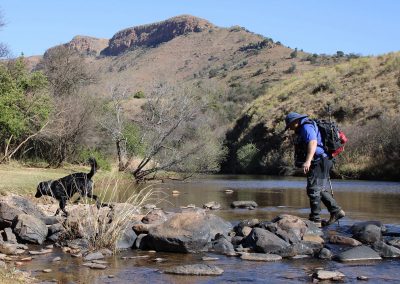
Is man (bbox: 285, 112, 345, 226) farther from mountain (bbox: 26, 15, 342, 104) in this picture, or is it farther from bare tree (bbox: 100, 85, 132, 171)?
mountain (bbox: 26, 15, 342, 104)

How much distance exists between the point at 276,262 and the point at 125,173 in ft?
72.5

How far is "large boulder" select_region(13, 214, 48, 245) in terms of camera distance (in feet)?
37.0

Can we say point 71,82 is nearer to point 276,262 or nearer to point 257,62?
point 276,262

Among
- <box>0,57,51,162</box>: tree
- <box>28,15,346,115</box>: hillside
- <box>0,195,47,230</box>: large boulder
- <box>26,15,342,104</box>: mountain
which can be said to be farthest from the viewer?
<box>26,15,342,104</box>: mountain

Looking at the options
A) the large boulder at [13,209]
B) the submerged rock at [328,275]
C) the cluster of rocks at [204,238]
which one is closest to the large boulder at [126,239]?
the cluster of rocks at [204,238]

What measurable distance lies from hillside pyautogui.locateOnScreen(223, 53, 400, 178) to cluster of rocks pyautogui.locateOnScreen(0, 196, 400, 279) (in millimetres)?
23989

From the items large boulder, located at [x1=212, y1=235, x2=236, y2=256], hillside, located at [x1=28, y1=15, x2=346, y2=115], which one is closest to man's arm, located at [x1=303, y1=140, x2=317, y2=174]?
large boulder, located at [x1=212, y1=235, x2=236, y2=256]

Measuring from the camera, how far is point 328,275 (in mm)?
8086

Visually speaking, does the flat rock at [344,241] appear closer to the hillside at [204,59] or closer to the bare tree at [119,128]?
the bare tree at [119,128]

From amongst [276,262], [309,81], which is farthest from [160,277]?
[309,81]

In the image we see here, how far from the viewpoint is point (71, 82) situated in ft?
134

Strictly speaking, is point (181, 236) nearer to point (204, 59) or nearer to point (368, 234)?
point (368, 234)

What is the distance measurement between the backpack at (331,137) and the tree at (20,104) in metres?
20.1

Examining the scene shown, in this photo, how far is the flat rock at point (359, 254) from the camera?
9344 mm
